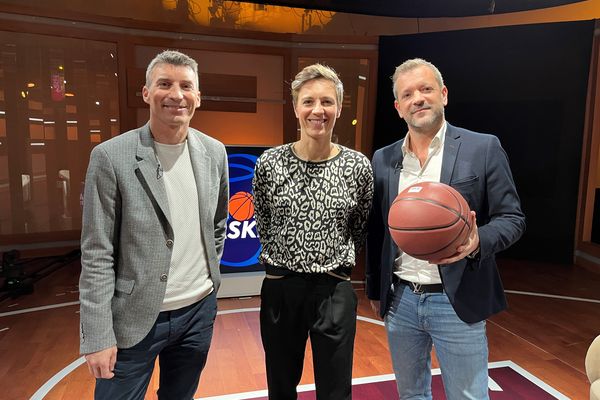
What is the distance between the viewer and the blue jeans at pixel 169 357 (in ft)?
5.08

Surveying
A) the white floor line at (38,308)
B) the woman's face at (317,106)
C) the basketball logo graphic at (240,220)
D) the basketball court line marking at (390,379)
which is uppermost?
the woman's face at (317,106)

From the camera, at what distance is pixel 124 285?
152cm

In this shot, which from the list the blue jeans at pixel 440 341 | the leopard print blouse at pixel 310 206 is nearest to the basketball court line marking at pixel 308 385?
the blue jeans at pixel 440 341

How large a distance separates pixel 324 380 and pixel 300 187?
80 cm

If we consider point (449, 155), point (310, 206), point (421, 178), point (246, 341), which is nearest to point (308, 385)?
point (246, 341)

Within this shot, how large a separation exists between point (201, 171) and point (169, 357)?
0.74m

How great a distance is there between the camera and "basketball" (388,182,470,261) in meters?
1.46

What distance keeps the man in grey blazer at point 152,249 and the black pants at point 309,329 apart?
267 millimetres

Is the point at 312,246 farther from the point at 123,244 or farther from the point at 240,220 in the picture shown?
the point at 240,220

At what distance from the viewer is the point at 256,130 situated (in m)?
6.95

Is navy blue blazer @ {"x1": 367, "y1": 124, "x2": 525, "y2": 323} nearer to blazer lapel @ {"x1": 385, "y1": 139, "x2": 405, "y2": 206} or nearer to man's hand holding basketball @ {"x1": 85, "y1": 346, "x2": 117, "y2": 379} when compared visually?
blazer lapel @ {"x1": 385, "y1": 139, "x2": 405, "y2": 206}

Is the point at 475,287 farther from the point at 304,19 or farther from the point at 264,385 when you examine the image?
the point at 304,19

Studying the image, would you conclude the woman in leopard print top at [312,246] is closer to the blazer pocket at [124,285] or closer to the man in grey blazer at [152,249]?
the man in grey blazer at [152,249]

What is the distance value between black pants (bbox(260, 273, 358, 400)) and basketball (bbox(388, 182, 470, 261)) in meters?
0.38
